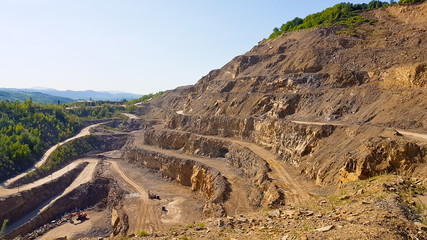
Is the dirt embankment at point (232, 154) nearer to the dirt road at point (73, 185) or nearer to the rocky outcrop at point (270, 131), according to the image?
the rocky outcrop at point (270, 131)

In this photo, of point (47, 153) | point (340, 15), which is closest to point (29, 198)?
point (47, 153)

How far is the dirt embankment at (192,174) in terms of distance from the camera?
25062 millimetres

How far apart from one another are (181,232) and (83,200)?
26218mm

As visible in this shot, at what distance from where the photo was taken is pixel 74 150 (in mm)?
48500

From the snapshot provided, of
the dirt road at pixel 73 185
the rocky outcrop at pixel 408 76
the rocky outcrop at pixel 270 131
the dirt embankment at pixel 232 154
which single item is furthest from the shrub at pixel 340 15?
the dirt road at pixel 73 185

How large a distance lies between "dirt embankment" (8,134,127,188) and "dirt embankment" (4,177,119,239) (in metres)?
5.69

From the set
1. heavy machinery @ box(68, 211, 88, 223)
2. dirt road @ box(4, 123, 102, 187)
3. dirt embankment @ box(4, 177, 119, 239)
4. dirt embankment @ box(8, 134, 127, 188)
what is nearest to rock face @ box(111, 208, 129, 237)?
heavy machinery @ box(68, 211, 88, 223)

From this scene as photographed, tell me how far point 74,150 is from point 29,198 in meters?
17.8

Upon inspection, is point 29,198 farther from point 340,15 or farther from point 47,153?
point 340,15

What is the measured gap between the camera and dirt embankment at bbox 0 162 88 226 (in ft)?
93.8

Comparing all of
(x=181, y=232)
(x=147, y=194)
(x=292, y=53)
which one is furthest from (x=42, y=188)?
(x=292, y=53)

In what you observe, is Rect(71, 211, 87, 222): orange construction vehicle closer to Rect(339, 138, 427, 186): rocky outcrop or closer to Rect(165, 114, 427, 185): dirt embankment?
Rect(165, 114, 427, 185): dirt embankment

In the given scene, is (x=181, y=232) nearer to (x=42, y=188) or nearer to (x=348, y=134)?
(x=348, y=134)

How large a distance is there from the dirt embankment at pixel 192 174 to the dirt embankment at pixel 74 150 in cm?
871
